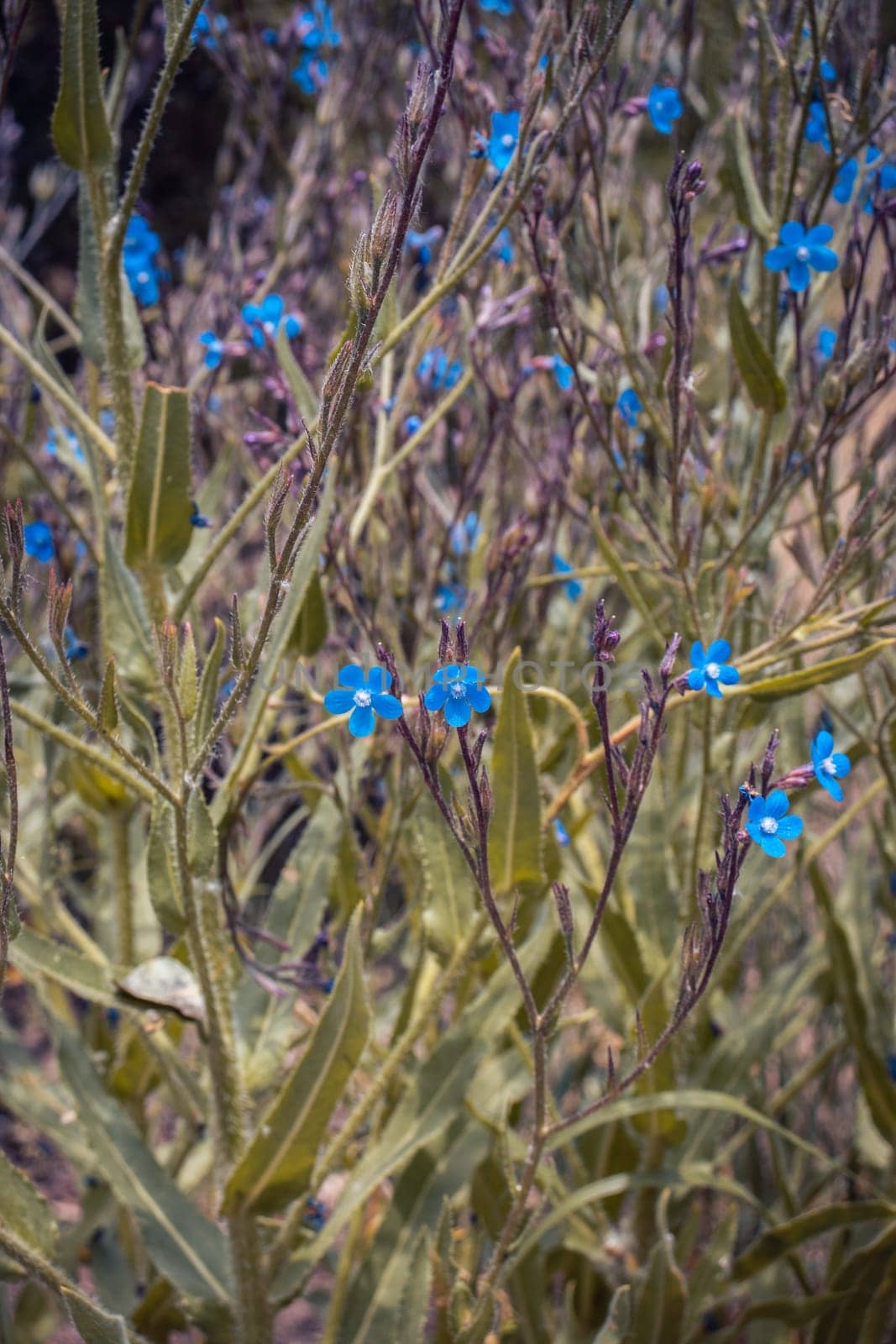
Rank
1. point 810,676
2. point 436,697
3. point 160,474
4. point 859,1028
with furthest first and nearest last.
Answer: point 859,1028, point 160,474, point 810,676, point 436,697

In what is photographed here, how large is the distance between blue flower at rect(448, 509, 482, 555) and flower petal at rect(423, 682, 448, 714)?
1096 millimetres

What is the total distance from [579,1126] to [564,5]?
121 cm

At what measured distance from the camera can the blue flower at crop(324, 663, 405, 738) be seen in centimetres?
94

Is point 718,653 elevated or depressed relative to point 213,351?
depressed

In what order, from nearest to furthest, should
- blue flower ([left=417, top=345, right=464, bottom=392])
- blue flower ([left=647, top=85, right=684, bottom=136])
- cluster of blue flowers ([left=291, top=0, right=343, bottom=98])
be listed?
1. blue flower ([left=647, top=85, right=684, bottom=136])
2. blue flower ([left=417, top=345, right=464, bottom=392])
3. cluster of blue flowers ([left=291, top=0, right=343, bottom=98])

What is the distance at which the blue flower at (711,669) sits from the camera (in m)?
0.99

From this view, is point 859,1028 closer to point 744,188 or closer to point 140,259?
point 744,188

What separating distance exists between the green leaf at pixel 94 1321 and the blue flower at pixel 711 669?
0.75m

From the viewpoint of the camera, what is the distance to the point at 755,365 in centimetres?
135

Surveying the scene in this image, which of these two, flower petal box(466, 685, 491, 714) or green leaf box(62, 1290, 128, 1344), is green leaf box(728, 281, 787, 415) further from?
green leaf box(62, 1290, 128, 1344)

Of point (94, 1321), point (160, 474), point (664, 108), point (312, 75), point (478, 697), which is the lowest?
point (94, 1321)

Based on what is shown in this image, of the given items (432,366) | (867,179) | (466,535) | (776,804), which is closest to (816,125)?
(867,179)

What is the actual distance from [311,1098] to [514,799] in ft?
1.26

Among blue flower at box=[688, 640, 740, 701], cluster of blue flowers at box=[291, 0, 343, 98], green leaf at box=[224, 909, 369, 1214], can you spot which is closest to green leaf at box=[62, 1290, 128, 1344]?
green leaf at box=[224, 909, 369, 1214]
